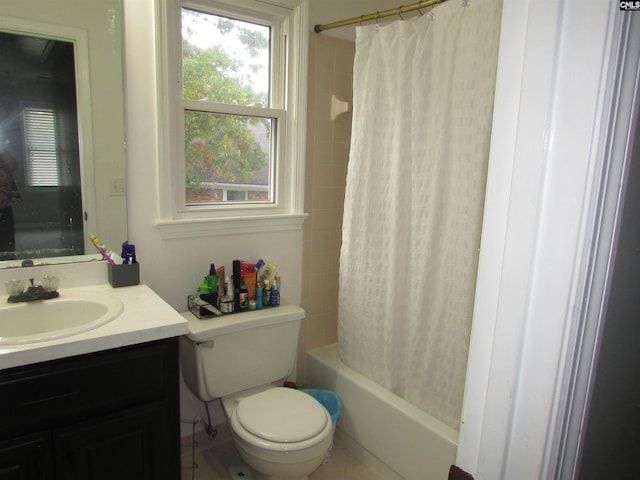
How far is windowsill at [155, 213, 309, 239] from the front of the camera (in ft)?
5.89

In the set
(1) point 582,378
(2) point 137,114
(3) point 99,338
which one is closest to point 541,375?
(1) point 582,378

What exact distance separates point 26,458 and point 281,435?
75 cm

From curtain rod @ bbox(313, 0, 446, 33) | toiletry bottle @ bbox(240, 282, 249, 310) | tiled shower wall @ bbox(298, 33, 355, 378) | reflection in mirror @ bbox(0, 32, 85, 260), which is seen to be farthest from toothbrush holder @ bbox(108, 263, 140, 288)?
curtain rod @ bbox(313, 0, 446, 33)

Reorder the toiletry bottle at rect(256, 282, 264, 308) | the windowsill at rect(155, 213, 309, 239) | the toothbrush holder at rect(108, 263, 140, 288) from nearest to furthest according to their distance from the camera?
the toothbrush holder at rect(108, 263, 140, 288), the windowsill at rect(155, 213, 309, 239), the toiletry bottle at rect(256, 282, 264, 308)

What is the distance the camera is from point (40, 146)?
58.2 inches

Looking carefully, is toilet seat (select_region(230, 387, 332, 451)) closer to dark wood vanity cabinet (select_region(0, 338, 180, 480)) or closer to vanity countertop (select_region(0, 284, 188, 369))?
dark wood vanity cabinet (select_region(0, 338, 180, 480))

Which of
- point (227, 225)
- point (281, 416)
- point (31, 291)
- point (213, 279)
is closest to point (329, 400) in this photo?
point (281, 416)

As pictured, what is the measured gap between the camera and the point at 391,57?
1759 millimetres

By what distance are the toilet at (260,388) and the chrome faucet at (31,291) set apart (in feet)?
1.63

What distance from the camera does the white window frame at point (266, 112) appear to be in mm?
1719

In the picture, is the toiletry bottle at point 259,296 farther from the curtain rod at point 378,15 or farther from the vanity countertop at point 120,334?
the curtain rod at point 378,15

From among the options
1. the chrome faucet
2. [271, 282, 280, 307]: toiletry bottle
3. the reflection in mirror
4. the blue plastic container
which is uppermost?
the reflection in mirror

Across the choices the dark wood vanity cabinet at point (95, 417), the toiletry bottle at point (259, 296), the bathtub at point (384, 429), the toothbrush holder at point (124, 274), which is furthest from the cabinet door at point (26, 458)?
the bathtub at point (384, 429)

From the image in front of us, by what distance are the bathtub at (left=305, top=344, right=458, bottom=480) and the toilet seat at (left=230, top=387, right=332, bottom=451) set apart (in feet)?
1.11
